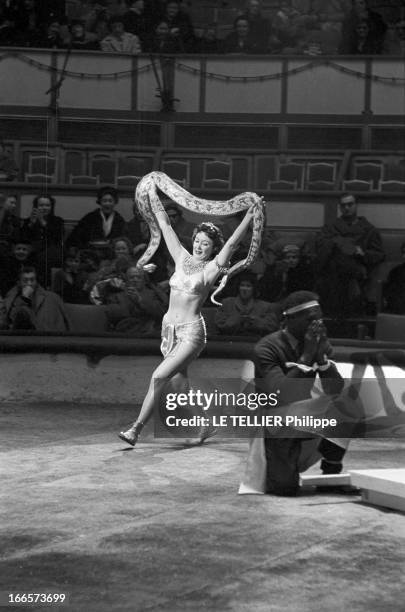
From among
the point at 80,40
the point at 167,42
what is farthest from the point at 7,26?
the point at 167,42

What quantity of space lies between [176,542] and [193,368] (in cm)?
653

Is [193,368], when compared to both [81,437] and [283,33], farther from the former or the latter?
[283,33]

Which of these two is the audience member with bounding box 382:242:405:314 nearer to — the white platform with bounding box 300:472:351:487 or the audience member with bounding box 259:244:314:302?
the audience member with bounding box 259:244:314:302

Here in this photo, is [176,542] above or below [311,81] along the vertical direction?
below

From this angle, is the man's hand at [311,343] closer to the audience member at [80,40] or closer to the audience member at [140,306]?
the audience member at [140,306]

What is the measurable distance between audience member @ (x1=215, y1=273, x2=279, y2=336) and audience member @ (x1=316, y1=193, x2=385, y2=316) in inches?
34.0

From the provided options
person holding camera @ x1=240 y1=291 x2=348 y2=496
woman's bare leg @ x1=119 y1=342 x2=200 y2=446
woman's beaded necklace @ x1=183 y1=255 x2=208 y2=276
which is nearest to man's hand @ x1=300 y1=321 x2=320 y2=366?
person holding camera @ x1=240 y1=291 x2=348 y2=496

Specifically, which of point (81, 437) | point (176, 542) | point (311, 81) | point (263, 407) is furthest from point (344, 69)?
point (176, 542)

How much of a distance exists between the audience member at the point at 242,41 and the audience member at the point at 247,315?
18.0 ft

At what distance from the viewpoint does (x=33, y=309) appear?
13.9 metres

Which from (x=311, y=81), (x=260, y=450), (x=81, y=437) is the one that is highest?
(x=311, y=81)

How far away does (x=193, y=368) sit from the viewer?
13.2 metres

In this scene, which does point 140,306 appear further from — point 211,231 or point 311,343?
point 311,343

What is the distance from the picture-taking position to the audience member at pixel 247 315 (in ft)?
43.8
